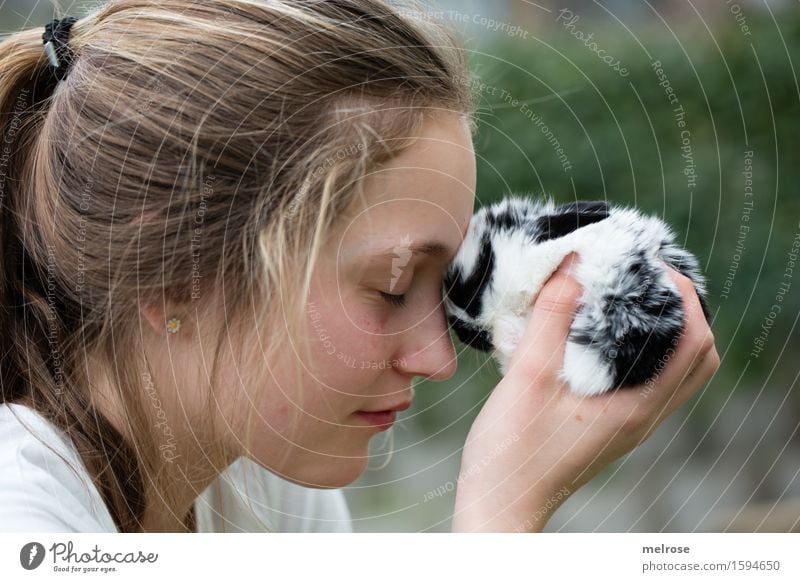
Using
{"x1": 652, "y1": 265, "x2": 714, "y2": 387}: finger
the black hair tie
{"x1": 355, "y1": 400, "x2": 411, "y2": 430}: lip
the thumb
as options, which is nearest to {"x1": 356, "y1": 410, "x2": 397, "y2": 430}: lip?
{"x1": 355, "y1": 400, "x2": 411, "y2": 430}: lip

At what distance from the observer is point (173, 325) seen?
1.77ft

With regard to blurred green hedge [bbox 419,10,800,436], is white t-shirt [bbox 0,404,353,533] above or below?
below

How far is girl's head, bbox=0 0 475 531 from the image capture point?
51 cm

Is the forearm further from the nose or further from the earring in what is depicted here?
the earring

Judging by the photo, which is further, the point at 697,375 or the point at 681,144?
the point at 681,144

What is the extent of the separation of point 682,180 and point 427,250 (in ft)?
1.65

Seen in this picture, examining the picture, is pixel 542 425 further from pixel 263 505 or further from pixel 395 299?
pixel 263 505

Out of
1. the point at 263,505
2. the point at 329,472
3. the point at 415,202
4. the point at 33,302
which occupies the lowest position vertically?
the point at 263,505

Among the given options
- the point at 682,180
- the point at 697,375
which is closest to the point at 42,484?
the point at 697,375

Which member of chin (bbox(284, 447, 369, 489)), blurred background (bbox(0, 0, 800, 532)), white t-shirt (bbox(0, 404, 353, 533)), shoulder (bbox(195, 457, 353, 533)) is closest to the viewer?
white t-shirt (bbox(0, 404, 353, 533))

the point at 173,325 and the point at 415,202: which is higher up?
the point at 415,202

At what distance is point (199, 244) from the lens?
1.71 ft
